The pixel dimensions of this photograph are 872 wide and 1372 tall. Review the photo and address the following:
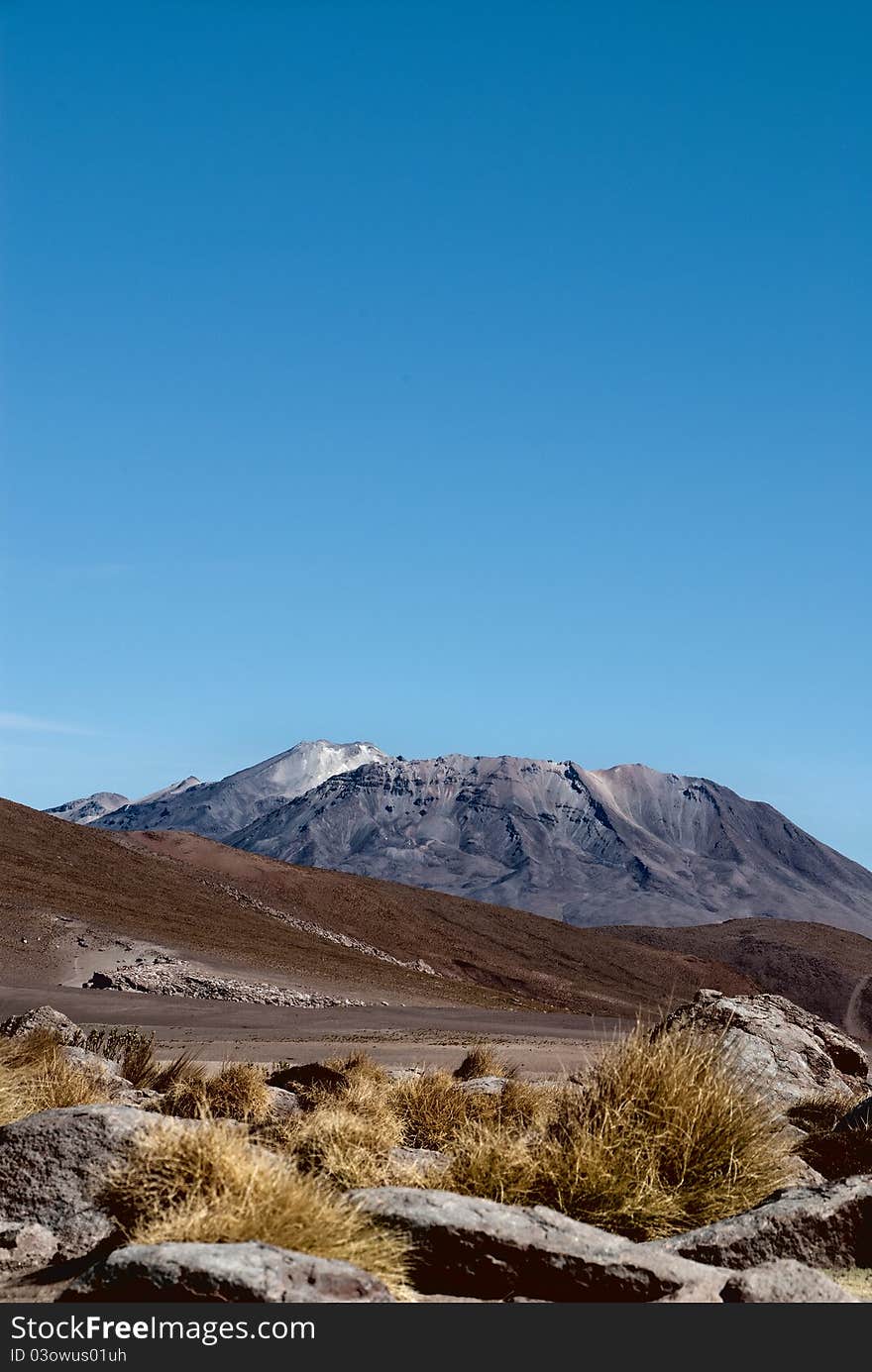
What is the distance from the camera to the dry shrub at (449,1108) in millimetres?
14664

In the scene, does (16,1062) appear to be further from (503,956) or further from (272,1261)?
(503,956)

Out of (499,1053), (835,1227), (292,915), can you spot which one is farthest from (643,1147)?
(292,915)

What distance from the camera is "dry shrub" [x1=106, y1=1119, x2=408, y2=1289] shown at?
7.31m

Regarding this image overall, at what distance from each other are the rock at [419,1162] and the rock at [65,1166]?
246 cm

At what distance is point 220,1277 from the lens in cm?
640

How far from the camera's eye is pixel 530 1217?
809 centimetres

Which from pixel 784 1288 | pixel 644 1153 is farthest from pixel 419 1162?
pixel 784 1288

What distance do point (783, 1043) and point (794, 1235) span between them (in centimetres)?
1218

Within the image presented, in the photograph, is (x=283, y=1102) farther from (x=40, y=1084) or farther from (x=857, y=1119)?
(x=857, y=1119)

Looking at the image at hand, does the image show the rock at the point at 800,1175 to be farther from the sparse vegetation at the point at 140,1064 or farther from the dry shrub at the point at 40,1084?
the sparse vegetation at the point at 140,1064

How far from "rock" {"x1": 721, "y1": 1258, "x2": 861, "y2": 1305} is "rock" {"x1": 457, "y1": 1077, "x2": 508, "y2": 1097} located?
9.81 meters

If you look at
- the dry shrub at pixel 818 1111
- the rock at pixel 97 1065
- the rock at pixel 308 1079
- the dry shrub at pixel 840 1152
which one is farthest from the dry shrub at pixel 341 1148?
the dry shrub at pixel 818 1111

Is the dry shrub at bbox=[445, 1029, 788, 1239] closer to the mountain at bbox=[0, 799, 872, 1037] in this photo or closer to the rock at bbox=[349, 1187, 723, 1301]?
the rock at bbox=[349, 1187, 723, 1301]

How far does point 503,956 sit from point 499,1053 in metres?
65.4
